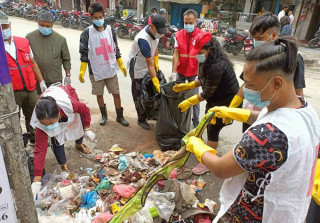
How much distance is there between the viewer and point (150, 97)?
3.42 metres

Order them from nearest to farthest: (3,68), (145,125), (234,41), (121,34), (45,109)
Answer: (3,68)
(45,109)
(145,125)
(234,41)
(121,34)

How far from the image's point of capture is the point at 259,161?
1.06 meters

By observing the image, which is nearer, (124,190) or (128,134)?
(124,190)

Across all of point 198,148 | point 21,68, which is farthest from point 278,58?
point 21,68

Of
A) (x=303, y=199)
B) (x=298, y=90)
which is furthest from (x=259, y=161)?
(x=298, y=90)

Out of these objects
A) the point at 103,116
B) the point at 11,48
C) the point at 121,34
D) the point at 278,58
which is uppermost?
the point at 278,58

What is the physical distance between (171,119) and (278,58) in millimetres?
2112

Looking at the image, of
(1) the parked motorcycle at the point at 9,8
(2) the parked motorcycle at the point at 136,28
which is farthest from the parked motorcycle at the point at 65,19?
(1) the parked motorcycle at the point at 9,8

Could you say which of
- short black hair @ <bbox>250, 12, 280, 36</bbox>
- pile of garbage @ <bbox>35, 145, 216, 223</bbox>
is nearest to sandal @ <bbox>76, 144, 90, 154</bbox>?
pile of garbage @ <bbox>35, 145, 216, 223</bbox>

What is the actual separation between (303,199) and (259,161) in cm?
40

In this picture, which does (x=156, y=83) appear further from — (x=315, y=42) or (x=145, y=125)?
(x=315, y=42)

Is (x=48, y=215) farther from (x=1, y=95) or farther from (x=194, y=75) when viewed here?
(x=194, y=75)

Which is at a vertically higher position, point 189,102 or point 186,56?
point 186,56

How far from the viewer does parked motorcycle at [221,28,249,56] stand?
912 centimetres
